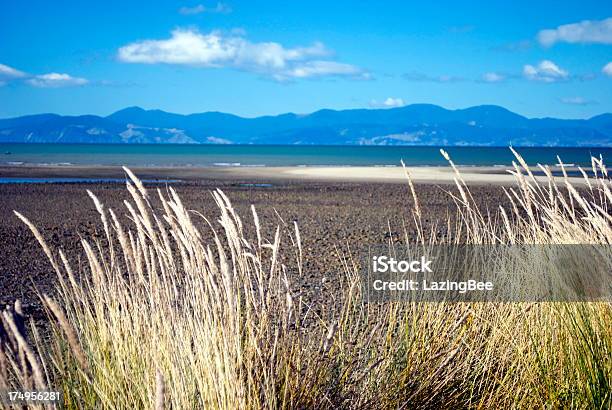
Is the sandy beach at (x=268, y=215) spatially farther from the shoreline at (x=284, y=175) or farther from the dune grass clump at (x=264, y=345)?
the shoreline at (x=284, y=175)

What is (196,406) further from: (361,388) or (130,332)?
(361,388)

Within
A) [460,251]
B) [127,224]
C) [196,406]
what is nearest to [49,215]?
[127,224]

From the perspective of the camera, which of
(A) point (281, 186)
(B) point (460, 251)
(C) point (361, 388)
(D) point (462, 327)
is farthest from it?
(A) point (281, 186)

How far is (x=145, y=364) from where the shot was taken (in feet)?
10.8

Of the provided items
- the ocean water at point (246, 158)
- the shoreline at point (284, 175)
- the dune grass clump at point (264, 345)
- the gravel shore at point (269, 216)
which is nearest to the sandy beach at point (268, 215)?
the gravel shore at point (269, 216)

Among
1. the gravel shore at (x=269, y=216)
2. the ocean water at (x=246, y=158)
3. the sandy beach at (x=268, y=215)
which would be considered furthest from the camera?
the ocean water at (x=246, y=158)

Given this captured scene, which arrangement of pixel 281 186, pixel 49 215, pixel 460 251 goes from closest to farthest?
pixel 460 251 → pixel 49 215 → pixel 281 186

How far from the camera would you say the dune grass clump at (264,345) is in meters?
2.83

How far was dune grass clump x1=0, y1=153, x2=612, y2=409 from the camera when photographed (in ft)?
9.29

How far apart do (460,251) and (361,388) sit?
1845 mm

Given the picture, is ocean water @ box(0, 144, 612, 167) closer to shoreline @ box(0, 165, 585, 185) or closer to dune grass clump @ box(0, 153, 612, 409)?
shoreline @ box(0, 165, 585, 185)

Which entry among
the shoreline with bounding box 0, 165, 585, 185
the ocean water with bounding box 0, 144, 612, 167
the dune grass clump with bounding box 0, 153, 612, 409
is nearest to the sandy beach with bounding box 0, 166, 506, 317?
the dune grass clump with bounding box 0, 153, 612, 409

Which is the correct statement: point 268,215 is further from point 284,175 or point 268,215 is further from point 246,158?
point 246,158

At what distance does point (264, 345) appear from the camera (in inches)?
118
